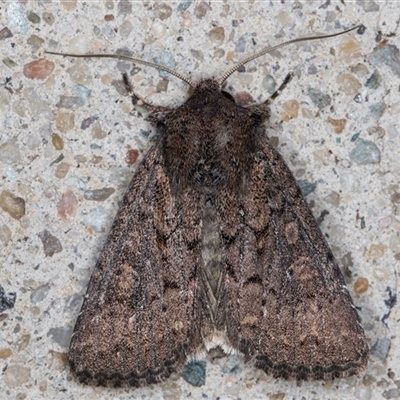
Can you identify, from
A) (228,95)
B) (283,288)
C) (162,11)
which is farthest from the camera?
(162,11)

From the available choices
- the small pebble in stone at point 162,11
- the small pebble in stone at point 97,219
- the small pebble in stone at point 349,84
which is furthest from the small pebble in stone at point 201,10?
the small pebble in stone at point 97,219

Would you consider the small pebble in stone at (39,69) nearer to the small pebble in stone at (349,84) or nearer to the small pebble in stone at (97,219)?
the small pebble in stone at (97,219)

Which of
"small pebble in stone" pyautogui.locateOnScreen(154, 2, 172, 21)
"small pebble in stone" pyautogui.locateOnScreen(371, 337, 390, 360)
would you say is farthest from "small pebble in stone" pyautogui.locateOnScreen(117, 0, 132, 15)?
"small pebble in stone" pyautogui.locateOnScreen(371, 337, 390, 360)

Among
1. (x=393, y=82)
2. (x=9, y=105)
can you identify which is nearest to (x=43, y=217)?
(x=9, y=105)

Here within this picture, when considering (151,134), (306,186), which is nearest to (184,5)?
(151,134)

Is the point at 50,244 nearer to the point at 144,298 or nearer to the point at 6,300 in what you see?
the point at 6,300
